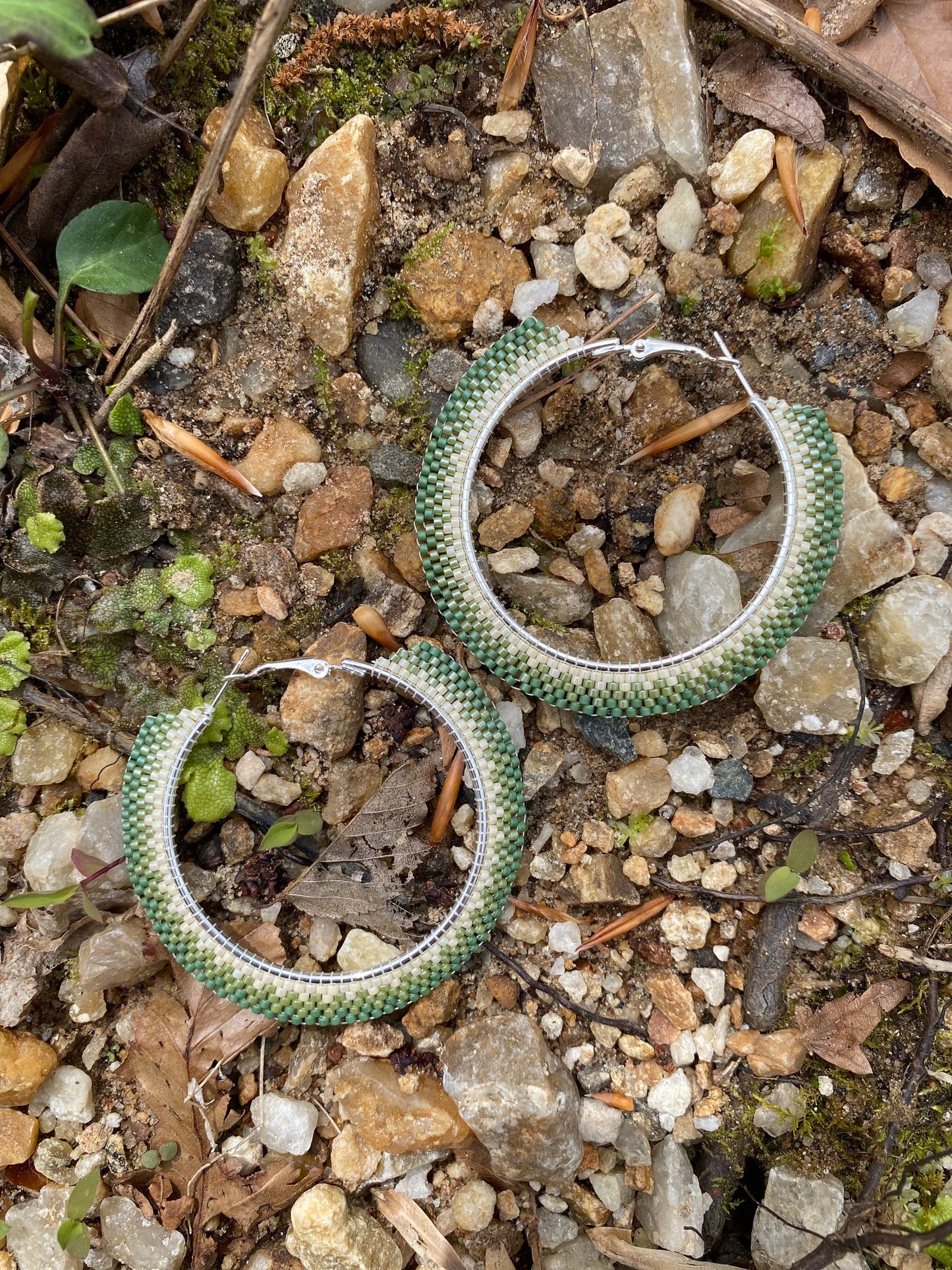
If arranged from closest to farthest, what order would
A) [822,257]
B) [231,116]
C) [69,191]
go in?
1. [231,116]
2. [69,191]
3. [822,257]

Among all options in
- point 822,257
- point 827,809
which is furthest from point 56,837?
point 822,257

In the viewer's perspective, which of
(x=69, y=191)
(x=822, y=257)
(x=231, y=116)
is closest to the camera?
(x=231, y=116)

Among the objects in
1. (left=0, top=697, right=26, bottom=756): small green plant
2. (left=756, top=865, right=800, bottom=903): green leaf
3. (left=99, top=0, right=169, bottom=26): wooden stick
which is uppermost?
(left=99, top=0, right=169, bottom=26): wooden stick

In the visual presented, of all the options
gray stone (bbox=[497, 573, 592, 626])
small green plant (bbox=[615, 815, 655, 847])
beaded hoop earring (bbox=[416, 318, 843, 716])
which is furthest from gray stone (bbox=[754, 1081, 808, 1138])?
gray stone (bbox=[497, 573, 592, 626])

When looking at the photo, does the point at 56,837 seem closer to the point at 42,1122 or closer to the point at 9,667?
the point at 9,667

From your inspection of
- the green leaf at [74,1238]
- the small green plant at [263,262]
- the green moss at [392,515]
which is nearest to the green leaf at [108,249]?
the small green plant at [263,262]

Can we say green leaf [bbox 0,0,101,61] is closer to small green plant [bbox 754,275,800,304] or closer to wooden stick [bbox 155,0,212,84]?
wooden stick [bbox 155,0,212,84]

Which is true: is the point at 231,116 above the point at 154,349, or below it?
above
